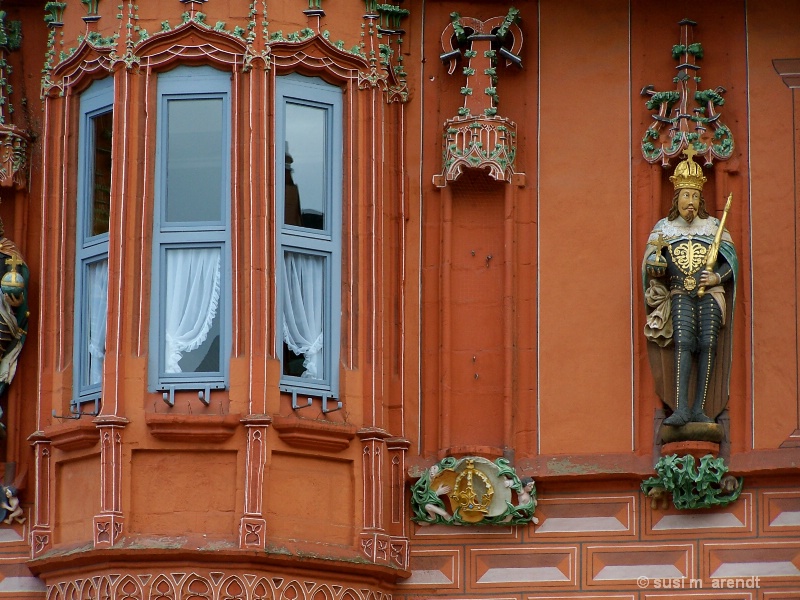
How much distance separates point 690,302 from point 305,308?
3.81 meters

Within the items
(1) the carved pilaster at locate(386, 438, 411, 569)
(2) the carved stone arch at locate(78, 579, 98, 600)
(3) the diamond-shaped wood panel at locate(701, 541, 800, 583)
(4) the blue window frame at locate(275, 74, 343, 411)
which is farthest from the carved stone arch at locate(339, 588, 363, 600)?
(3) the diamond-shaped wood panel at locate(701, 541, 800, 583)

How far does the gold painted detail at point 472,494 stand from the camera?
73.0ft

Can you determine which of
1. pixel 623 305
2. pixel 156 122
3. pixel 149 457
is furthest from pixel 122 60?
pixel 623 305

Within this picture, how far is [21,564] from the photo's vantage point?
22688mm

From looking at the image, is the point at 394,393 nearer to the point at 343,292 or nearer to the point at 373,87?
the point at 343,292

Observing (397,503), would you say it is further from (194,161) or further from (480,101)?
(480,101)

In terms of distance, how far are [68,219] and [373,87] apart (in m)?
3.37

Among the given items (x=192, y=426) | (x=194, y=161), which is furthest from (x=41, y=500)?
(x=194, y=161)

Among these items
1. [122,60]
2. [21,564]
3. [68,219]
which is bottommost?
[21,564]

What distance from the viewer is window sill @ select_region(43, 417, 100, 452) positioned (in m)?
21.8

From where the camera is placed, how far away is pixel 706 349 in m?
22.0

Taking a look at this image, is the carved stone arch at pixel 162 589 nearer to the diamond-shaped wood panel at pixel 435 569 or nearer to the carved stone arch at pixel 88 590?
the carved stone arch at pixel 88 590

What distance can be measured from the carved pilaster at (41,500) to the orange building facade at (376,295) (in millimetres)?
41

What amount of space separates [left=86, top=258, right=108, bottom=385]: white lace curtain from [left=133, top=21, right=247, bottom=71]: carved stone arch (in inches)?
83.6
